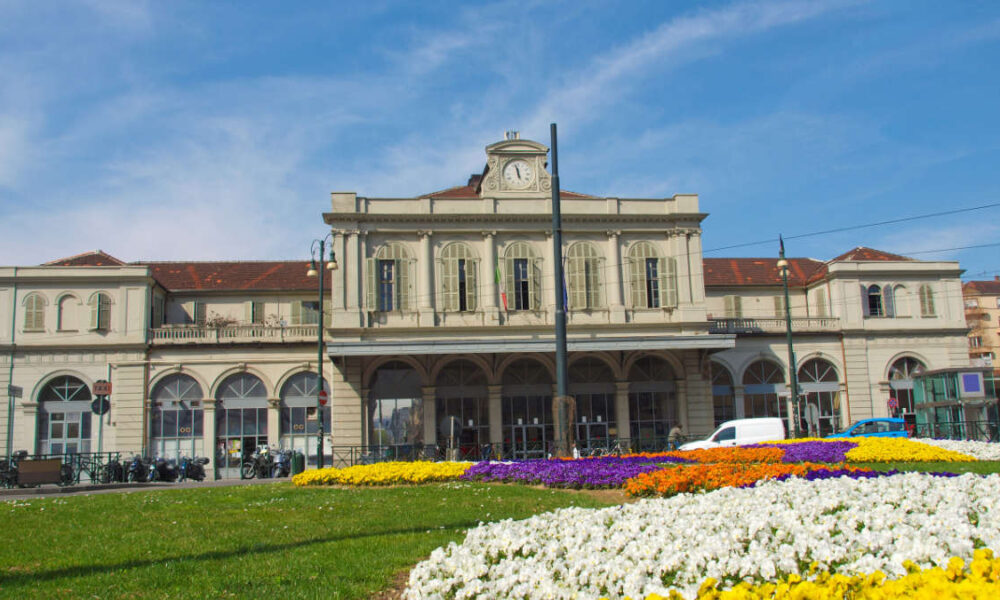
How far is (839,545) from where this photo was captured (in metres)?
6.59

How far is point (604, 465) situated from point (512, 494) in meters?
2.90

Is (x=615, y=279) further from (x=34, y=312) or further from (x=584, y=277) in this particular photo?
(x=34, y=312)

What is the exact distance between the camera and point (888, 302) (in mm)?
41469

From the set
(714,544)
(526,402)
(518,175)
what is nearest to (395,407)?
(526,402)

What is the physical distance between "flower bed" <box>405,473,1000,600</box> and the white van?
19325mm

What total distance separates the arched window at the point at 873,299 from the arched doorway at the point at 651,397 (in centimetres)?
1109

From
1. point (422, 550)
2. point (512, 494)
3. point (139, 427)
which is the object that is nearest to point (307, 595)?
point (422, 550)

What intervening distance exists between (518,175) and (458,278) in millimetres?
5423

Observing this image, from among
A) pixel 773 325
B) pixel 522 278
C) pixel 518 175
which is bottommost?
pixel 773 325

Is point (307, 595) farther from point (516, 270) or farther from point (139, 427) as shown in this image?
point (139, 427)

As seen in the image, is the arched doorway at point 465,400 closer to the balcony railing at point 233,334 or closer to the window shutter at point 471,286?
the window shutter at point 471,286

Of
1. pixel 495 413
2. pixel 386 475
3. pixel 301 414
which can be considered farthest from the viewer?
pixel 301 414

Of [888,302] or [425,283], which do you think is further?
[888,302]

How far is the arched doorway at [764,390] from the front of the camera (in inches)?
1569
